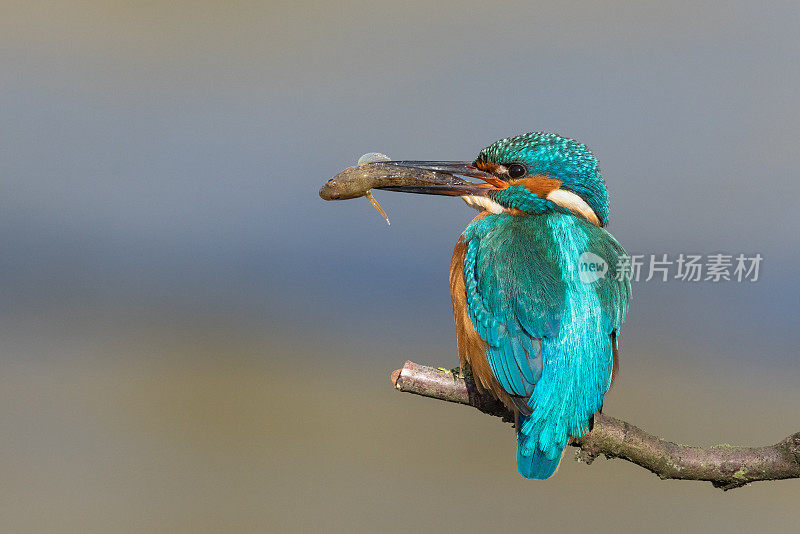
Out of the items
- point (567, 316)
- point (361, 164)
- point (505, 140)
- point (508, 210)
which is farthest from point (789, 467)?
point (361, 164)

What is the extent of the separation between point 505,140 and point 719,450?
37.7 inches

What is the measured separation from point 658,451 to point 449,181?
89cm

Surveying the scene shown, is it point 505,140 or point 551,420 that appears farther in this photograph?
point 505,140

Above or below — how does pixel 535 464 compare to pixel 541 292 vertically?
below

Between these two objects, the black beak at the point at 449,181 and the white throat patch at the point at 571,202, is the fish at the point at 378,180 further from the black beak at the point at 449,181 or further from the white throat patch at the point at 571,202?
the white throat patch at the point at 571,202

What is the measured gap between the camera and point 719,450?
198cm

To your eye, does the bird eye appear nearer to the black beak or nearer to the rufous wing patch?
the black beak

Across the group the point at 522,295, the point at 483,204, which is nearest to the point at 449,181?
the point at 483,204

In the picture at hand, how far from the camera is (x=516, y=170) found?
7.23 feet

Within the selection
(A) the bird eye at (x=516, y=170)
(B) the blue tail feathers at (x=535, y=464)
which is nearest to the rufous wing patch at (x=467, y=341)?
(B) the blue tail feathers at (x=535, y=464)

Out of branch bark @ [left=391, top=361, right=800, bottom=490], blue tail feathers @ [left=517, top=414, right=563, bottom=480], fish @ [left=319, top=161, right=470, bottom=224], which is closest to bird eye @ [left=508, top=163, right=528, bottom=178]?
fish @ [left=319, top=161, right=470, bottom=224]

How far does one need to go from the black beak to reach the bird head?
0.11 ft

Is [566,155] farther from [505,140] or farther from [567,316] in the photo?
[567,316]

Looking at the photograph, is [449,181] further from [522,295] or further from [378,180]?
[522,295]
